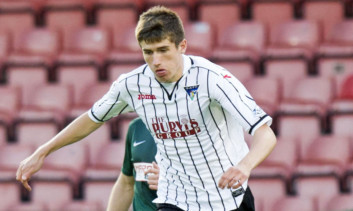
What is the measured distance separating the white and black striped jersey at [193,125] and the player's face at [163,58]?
87 mm

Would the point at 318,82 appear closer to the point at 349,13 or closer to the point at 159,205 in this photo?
the point at 349,13

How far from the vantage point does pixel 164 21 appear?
3.79 meters

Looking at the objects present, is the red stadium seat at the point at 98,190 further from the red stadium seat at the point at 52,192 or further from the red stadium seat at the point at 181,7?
the red stadium seat at the point at 181,7

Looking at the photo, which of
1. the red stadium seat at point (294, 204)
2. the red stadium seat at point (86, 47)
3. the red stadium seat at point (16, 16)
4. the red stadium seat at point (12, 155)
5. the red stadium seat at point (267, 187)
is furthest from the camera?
the red stadium seat at point (16, 16)

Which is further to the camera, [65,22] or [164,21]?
[65,22]

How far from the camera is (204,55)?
27.8 ft

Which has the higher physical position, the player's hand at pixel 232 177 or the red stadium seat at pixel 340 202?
the player's hand at pixel 232 177

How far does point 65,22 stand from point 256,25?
2109mm

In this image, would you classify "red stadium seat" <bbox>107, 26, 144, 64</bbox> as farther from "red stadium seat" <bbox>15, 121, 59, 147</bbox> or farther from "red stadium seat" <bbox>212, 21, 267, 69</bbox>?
"red stadium seat" <bbox>15, 121, 59, 147</bbox>

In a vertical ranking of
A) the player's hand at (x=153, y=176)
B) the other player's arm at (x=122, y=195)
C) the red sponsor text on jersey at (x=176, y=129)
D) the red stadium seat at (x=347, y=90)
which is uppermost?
the red sponsor text on jersey at (x=176, y=129)

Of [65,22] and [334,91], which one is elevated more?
[65,22]

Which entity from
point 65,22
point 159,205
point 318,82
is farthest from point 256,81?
point 159,205

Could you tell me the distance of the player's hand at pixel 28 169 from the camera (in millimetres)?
4059

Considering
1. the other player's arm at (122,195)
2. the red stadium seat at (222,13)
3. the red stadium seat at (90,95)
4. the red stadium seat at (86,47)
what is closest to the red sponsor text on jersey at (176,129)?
the other player's arm at (122,195)
